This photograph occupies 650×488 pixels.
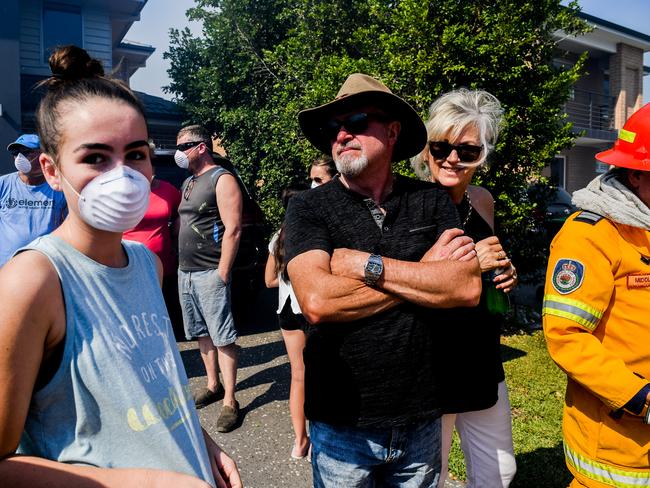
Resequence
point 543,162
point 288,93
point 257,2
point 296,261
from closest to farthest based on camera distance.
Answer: point 296,261
point 543,162
point 288,93
point 257,2

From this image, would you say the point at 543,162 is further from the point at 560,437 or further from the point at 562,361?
the point at 562,361

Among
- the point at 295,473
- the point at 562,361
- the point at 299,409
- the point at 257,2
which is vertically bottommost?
the point at 295,473

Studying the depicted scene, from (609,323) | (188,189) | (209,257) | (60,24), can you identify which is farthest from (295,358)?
(60,24)

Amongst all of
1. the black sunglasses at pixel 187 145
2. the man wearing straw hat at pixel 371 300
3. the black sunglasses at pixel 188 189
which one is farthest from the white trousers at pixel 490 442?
the black sunglasses at pixel 187 145

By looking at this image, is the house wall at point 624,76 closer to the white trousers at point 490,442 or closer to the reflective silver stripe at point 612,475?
the white trousers at point 490,442

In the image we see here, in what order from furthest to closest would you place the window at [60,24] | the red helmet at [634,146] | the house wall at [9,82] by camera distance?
the window at [60,24] < the house wall at [9,82] < the red helmet at [634,146]

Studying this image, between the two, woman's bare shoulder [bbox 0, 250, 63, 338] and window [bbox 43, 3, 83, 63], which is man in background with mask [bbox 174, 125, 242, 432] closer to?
woman's bare shoulder [bbox 0, 250, 63, 338]

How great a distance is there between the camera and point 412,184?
227 centimetres

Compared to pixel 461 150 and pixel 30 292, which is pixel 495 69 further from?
pixel 30 292

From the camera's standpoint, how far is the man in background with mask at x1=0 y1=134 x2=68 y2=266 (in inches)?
161

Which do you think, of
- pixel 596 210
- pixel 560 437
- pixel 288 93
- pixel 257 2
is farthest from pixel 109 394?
pixel 257 2

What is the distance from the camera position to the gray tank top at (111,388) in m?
1.19

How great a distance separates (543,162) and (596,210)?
171 inches

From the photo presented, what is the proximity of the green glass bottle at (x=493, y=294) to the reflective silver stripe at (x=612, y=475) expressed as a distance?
70 cm
